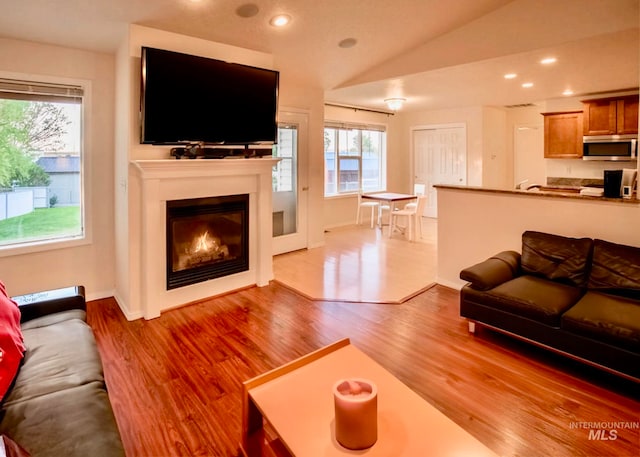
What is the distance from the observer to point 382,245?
19.9 ft

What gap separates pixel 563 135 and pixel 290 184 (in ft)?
15.5

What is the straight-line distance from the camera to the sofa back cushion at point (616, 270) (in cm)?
258

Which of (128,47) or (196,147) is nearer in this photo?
(128,47)

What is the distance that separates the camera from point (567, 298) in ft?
8.58

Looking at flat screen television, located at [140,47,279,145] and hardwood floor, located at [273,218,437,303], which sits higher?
flat screen television, located at [140,47,279,145]

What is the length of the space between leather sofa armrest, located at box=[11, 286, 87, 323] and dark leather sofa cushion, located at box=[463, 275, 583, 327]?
A: 2791mm

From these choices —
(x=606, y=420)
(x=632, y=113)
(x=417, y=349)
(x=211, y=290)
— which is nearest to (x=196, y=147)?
(x=211, y=290)

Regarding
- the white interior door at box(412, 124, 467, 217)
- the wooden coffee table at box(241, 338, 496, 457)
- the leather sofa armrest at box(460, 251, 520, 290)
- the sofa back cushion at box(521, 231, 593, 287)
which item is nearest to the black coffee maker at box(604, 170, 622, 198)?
the sofa back cushion at box(521, 231, 593, 287)

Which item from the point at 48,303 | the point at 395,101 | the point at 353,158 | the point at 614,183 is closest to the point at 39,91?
the point at 48,303

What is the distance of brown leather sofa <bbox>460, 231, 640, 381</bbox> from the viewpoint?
87.7 inches

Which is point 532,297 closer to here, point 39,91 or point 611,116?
point 39,91

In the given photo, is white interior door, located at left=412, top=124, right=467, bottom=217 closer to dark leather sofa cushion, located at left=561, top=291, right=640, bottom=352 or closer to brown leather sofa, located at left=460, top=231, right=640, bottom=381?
brown leather sofa, located at left=460, top=231, right=640, bottom=381

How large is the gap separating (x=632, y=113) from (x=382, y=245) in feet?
13.6

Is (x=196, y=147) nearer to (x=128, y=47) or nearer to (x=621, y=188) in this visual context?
(x=128, y=47)
